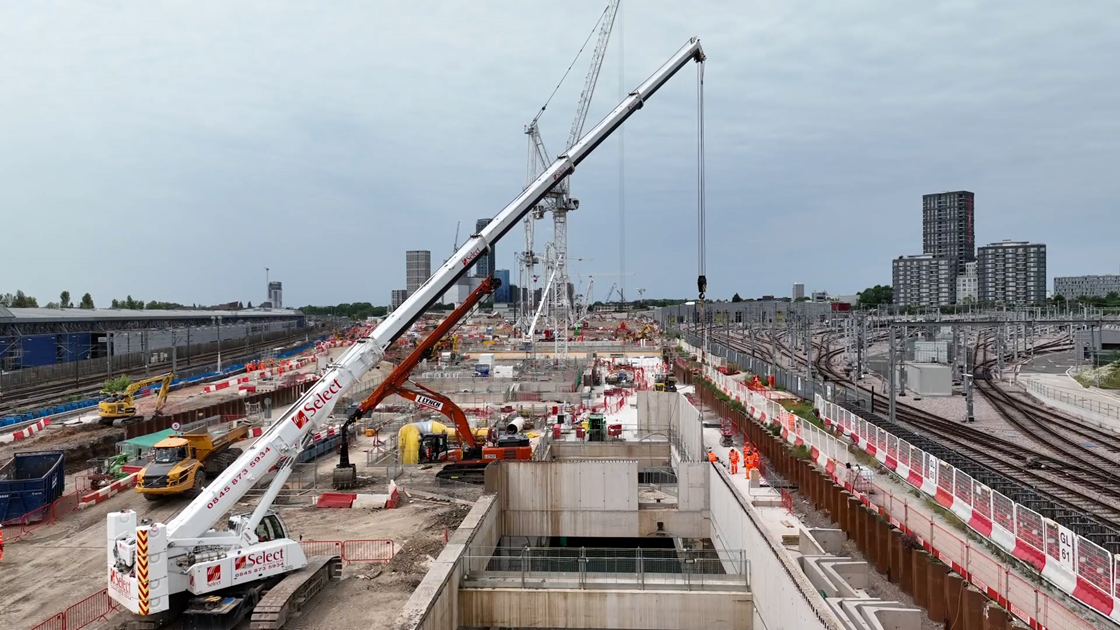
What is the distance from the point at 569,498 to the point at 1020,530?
1353 centimetres

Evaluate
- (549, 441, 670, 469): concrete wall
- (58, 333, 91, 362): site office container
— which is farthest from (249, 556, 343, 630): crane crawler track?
(58, 333, 91, 362): site office container

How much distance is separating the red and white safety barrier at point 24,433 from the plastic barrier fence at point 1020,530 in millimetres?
36770

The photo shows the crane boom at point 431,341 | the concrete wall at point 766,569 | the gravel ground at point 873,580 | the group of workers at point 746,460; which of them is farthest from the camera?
the group of workers at point 746,460

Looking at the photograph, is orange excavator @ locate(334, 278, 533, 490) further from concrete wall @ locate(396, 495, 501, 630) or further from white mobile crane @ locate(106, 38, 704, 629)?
white mobile crane @ locate(106, 38, 704, 629)

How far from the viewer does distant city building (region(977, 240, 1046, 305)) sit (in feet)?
564

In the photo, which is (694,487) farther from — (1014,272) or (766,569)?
(1014,272)

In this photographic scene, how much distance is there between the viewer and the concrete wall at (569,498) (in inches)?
901

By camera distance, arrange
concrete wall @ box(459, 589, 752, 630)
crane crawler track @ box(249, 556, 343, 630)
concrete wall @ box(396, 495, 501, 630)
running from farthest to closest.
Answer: concrete wall @ box(459, 589, 752, 630)
concrete wall @ box(396, 495, 501, 630)
crane crawler track @ box(249, 556, 343, 630)

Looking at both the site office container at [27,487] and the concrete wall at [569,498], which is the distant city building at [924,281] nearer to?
the concrete wall at [569,498]

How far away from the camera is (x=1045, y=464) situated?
23703 mm

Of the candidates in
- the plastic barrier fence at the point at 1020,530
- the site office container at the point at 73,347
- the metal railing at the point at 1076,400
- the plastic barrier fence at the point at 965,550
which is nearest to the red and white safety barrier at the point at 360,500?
the plastic barrier fence at the point at 965,550

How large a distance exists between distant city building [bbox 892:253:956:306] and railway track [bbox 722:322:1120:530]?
163 meters

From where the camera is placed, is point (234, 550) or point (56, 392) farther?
point (56, 392)

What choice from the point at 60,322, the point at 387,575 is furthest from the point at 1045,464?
the point at 60,322
